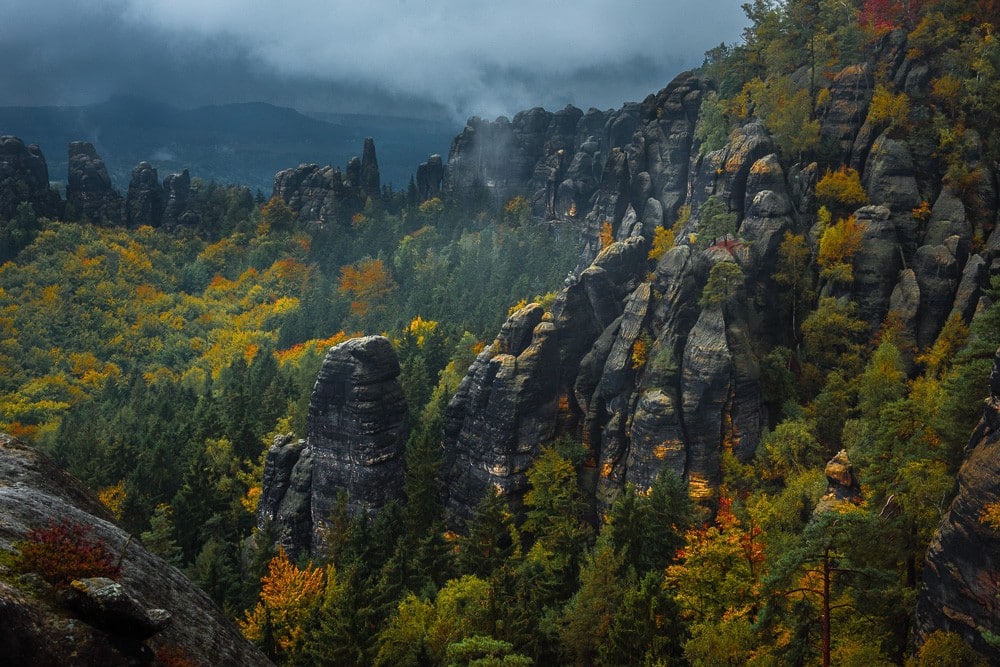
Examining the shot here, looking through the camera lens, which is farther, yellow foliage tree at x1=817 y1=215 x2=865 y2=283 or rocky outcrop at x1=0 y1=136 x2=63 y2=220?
rocky outcrop at x1=0 y1=136 x2=63 y2=220

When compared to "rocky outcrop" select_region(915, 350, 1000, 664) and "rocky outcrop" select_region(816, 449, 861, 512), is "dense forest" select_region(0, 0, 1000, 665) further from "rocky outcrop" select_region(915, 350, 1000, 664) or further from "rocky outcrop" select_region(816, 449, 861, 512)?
"rocky outcrop" select_region(915, 350, 1000, 664)

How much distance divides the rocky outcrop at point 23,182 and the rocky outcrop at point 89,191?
4.05 meters

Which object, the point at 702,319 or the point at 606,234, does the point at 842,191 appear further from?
the point at 606,234

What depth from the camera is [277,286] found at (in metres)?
136

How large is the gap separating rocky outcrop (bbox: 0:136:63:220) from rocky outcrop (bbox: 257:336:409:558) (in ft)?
423

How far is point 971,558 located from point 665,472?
22.5 metres

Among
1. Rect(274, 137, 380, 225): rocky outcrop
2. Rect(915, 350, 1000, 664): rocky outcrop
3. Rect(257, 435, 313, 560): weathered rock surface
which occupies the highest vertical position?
Rect(274, 137, 380, 225): rocky outcrop

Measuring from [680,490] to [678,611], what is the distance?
12449 millimetres

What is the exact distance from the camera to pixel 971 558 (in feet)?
77.5

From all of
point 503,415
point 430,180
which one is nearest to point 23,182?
point 430,180

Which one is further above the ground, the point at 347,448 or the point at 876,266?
the point at 876,266

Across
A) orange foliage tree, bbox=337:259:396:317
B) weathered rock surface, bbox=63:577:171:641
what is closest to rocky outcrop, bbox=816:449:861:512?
weathered rock surface, bbox=63:577:171:641

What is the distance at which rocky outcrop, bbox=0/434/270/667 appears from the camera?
29.9 feet

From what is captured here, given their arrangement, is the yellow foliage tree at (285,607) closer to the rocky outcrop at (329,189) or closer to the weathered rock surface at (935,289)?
the weathered rock surface at (935,289)
